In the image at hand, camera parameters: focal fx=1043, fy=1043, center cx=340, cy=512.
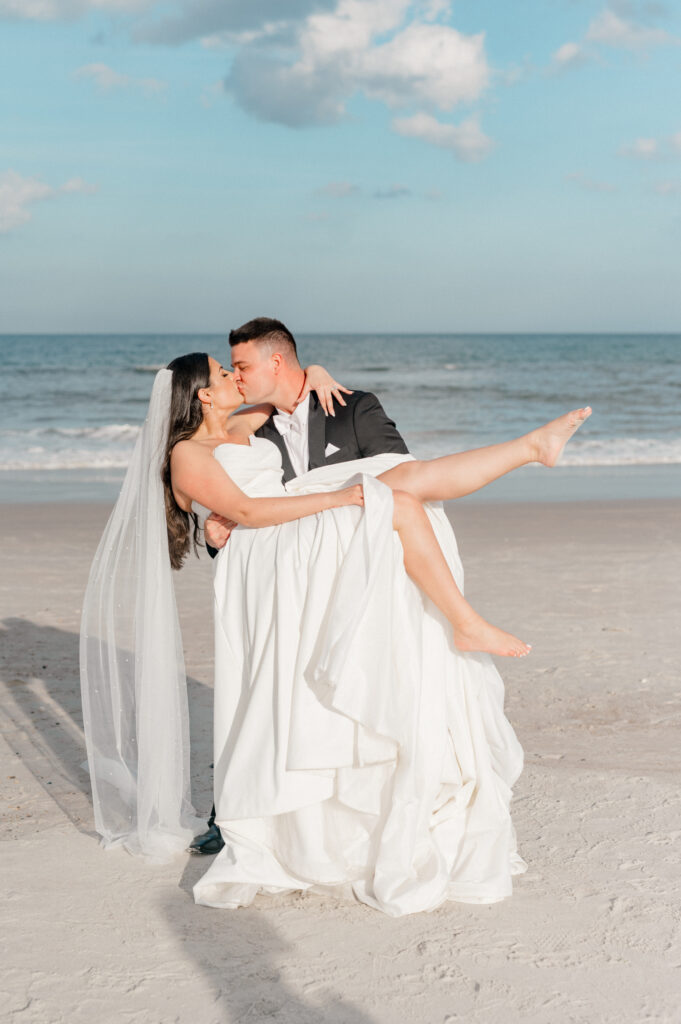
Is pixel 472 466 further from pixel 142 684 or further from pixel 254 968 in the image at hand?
pixel 254 968

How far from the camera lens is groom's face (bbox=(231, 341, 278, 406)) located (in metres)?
4.26

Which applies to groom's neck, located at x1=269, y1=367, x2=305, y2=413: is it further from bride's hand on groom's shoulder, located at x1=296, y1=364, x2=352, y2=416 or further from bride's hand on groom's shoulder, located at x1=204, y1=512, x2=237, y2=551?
bride's hand on groom's shoulder, located at x1=204, y1=512, x2=237, y2=551

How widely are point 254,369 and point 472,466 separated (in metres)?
1.14

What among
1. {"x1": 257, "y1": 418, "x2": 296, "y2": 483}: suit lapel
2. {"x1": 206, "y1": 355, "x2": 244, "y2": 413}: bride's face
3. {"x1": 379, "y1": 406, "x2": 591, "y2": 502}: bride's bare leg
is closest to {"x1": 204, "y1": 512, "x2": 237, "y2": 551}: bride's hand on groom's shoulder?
{"x1": 206, "y1": 355, "x2": 244, "y2": 413}: bride's face

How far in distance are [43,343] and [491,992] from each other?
6437 centimetres

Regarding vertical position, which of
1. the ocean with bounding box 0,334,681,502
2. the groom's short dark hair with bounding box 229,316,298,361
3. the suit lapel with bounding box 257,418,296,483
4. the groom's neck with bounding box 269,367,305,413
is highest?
the groom's short dark hair with bounding box 229,316,298,361

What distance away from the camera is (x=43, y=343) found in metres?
63.3

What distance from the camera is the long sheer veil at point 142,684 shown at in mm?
3680

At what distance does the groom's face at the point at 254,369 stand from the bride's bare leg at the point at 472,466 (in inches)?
35.7

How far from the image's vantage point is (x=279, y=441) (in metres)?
4.39

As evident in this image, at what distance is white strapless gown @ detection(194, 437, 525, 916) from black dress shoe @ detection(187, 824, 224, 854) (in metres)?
0.36

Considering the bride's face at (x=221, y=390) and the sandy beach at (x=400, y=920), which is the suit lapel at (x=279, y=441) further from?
the sandy beach at (x=400, y=920)

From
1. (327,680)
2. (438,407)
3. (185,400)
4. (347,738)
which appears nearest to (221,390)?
(185,400)

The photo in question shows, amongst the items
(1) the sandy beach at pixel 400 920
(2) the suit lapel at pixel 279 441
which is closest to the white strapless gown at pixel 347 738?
(1) the sandy beach at pixel 400 920
